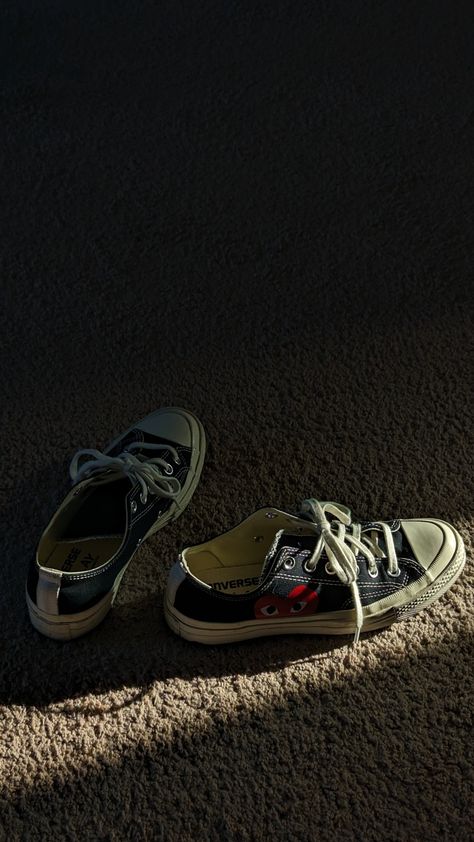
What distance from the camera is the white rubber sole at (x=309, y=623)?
850 millimetres

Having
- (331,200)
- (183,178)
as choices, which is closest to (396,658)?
(331,200)

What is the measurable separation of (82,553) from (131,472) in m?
0.11

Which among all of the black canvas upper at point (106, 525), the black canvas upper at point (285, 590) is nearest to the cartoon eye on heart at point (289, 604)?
the black canvas upper at point (285, 590)

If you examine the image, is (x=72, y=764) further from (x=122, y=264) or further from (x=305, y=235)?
(x=305, y=235)

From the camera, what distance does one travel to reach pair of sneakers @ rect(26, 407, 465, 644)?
84 cm

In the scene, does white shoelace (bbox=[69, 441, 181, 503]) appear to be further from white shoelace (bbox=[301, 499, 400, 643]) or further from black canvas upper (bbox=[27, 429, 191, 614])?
white shoelace (bbox=[301, 499, 400, 643])

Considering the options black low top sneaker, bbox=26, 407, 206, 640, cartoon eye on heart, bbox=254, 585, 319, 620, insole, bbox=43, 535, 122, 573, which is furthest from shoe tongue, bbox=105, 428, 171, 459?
cartoon eye on heart, bbox=254, 585, 319, 620

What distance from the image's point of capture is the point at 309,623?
859 mm

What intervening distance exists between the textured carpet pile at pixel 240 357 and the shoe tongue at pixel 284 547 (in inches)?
4.3

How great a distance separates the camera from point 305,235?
127 centimetres

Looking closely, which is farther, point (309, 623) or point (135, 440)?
point (135, 440)

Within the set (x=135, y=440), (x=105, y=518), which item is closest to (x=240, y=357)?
(x=135, y=440)

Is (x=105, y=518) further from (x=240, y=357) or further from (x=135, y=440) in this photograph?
(x=240, y=357)

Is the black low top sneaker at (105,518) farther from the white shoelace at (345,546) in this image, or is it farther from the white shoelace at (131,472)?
the white shoelace at (345,546)
